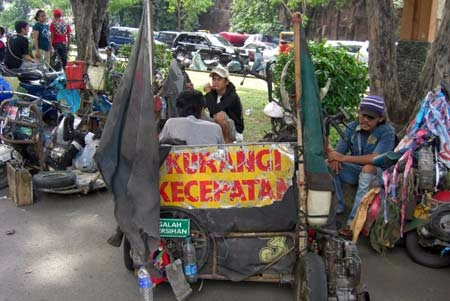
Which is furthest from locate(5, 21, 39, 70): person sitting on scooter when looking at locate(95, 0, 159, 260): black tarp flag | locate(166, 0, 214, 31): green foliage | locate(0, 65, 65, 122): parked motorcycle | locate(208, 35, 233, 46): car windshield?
locate(166, 0, 214, 31): green foliage

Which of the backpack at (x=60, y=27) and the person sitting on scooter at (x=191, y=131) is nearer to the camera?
the person sitting on scooter at (x=191, y=131)

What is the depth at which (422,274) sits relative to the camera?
162 inches

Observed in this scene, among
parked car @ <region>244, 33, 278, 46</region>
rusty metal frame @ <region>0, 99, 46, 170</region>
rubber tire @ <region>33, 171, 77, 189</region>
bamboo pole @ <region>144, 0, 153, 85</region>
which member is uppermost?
parked car @ <region>244, 33, 278, 46</region>

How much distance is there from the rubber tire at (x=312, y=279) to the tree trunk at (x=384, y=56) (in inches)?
139

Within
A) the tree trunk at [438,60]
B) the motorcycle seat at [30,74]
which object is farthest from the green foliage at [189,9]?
the tree trunk at [438,60]

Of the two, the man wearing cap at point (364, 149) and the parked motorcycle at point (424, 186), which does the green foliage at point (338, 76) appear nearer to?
the man wearing cap at point (364, 149)

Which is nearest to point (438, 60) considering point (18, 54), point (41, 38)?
point (18, 54)

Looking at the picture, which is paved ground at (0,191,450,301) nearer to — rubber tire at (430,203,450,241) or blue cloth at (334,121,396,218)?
rubber tire at (430,203,450,241)

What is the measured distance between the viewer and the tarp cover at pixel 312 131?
3.29 m

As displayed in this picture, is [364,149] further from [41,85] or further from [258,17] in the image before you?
[258,17]

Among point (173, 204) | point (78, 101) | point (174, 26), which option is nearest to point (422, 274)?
point (173, 204)

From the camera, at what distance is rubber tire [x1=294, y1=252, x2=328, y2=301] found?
3.10 metres

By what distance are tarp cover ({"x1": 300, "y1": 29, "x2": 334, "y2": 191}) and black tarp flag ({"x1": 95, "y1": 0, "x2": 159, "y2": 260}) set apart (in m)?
1.02

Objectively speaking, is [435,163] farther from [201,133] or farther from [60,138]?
[60,138]
